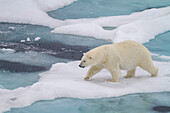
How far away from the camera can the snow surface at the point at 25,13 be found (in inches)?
476

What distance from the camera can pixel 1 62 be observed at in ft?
25.2

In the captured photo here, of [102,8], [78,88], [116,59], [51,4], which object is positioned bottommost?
[78,88]

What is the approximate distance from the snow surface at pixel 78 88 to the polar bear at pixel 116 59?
23 cm

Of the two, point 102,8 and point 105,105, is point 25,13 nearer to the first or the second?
point 102,8

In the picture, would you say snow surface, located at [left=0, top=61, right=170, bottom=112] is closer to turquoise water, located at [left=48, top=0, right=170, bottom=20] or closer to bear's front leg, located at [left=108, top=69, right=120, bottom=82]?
bear's front leg, located at [left=108, top=69, right=120, bottom=82]

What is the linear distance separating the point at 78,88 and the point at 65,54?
3271mm

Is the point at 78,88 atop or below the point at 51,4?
below

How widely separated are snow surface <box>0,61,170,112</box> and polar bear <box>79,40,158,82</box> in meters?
0.23

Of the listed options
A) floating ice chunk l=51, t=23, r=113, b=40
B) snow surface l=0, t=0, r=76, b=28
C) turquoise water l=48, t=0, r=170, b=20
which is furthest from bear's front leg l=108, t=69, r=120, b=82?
turquoise water l=48, t=0, r=170, b=20

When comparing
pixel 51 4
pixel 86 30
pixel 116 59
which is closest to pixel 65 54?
pixel 86 30

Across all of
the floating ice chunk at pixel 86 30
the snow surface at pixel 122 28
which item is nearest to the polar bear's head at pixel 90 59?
the snow surface at pixel 122 28

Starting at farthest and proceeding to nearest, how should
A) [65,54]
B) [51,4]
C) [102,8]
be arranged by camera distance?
1. [102,8]
2. [51,4]
3. [65,54]

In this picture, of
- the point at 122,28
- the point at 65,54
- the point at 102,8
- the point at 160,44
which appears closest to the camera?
the point at 65,54

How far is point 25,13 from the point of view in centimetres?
1248
